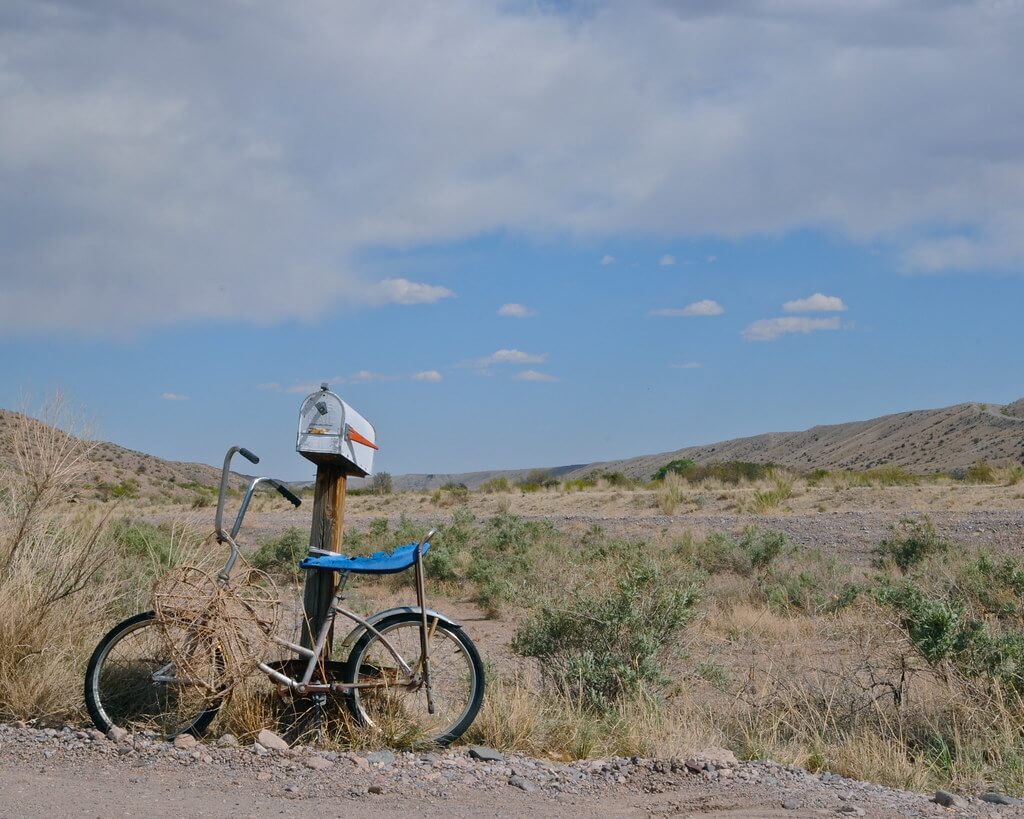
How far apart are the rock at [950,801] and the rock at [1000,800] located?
0.21m

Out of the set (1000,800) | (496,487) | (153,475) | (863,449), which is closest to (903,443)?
(863,449)

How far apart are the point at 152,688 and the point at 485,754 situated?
2.27 metres

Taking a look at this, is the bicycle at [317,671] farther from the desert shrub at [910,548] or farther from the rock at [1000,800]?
the desert shrub at [910,548]

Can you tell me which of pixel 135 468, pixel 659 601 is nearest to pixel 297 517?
pixel 659 601

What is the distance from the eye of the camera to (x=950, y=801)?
5.54 m

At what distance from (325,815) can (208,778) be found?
0.95 m

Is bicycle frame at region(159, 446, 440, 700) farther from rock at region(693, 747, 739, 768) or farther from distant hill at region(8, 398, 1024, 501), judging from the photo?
distant hill at region(8, 398, 1024, 501)

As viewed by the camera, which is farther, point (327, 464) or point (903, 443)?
point (903, 443)

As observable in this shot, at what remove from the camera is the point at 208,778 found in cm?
572

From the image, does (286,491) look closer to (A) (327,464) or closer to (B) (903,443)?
(A) (327,464)

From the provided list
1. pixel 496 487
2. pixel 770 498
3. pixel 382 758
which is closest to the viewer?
pixel 382 758

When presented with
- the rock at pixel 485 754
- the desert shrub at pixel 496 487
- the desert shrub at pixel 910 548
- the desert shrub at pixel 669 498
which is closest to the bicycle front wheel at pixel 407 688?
the rock at pixel 485 754

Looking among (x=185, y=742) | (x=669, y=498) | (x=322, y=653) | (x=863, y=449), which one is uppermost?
(x=863, y=449)

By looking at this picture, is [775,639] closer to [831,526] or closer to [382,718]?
[382,718]
